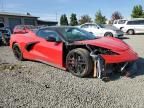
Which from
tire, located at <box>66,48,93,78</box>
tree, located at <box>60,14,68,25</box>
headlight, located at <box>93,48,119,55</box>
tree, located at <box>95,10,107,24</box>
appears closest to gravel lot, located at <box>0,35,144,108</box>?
tire, located at <box>66,48,93,78</box>

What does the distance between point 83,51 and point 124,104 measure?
2217 millimetres

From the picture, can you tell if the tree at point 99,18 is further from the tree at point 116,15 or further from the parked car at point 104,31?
the parked car at point 104,31

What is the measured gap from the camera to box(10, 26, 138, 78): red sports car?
6.36 meters

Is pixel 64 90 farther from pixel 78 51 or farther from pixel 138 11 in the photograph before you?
pixel 138 11

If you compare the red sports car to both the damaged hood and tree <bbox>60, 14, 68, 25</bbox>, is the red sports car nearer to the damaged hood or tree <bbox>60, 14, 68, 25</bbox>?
the damaged hood

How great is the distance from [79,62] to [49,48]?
1191 millimetres

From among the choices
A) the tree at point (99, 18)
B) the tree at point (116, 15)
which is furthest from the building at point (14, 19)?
the tree at point (116, 15)

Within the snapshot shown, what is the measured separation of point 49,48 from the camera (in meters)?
7.42

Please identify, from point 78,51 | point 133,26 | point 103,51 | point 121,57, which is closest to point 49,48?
Answer: point 78,51

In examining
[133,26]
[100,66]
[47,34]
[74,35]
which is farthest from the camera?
[133,26]

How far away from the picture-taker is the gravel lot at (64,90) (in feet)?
15.3

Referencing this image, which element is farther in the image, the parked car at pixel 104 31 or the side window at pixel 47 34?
the parked car at pixel 104 31

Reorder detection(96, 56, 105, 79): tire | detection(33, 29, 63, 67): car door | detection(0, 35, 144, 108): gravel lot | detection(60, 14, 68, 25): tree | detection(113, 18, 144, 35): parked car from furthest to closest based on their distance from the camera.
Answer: detection(60, 14, 68, 25): tree < detection(113, 18, 144, 35): parked car < detection(33, 29, 63, 67): car door < detection(96, 56, 105, 79): tire < detection(0, 35, 144, 108): gravel lot

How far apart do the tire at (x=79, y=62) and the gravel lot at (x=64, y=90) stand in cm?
16
